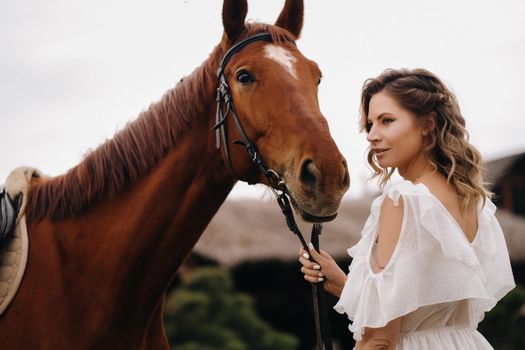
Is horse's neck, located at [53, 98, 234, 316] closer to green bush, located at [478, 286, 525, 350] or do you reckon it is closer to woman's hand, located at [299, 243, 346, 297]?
woman's hand, located at [299, 243, 346, 297]

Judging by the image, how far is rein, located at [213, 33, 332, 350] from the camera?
2.28 metres

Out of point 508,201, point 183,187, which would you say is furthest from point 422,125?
point 508,201

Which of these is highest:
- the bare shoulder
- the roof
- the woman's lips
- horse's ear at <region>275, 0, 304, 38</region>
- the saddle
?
horse's ear at <region>275, 0, 304, 38</region>

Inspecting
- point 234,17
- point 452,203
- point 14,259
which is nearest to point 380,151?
point 452,203

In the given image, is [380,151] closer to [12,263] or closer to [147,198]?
[147,198]

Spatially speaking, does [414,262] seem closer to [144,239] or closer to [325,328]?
[325,328]

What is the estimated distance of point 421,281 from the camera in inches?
77.2

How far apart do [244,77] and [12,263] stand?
51.0 inches

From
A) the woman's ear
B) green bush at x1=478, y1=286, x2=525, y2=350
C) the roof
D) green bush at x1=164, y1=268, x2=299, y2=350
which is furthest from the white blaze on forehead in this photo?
green bush at x1=478, y1=286, x2=525, y2=350

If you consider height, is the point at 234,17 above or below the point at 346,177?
above

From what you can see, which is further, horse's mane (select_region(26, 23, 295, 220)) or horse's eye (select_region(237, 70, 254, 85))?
horse's mane (select_region(26, 23, 295, 220))

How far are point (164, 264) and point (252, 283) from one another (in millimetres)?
9206

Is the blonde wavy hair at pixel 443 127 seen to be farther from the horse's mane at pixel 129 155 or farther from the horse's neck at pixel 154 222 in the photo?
the horse's neck at pixel 154 222

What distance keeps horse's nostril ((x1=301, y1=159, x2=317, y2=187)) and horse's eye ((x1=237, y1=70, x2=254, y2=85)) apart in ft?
1.68
